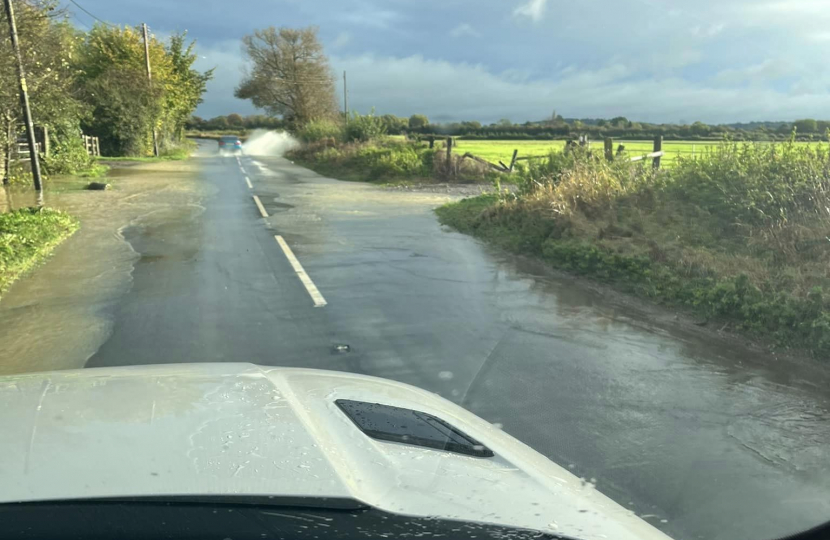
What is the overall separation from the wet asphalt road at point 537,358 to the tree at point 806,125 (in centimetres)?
632

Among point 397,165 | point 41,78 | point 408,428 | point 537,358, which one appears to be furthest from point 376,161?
point 408,428

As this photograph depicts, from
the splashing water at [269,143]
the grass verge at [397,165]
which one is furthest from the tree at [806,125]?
the splashing water at [269,143]

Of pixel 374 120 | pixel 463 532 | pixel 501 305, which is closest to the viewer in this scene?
pixel 463 532

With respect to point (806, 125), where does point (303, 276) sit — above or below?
below

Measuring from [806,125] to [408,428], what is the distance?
1369cm

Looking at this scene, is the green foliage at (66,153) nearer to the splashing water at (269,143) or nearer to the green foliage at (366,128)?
the green foliage at (366,128)

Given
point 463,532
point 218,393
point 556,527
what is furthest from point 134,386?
point 556,527

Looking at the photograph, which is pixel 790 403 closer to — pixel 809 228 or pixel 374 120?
pixel 809 228

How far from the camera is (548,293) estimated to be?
9.14 metres

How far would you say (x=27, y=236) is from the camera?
11.4m

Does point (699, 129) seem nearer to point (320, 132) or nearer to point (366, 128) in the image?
point (366, 128)

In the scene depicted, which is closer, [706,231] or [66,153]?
[706,231]

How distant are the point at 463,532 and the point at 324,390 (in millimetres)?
1242

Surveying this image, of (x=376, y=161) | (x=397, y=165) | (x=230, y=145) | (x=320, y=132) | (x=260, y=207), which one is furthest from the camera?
(x=230, y=145)
